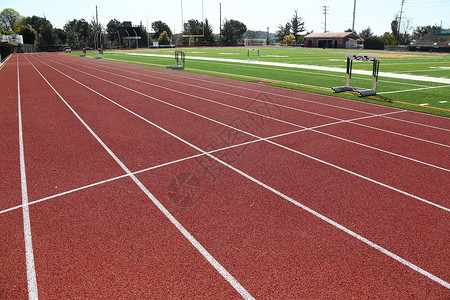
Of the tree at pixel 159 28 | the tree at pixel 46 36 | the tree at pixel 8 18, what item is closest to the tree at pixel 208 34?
the tree at pixel 159 28

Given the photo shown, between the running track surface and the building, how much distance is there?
75756 mm

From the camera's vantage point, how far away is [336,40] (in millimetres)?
80625

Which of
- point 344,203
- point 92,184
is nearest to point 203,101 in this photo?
point 92,184

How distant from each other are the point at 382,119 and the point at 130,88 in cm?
1177

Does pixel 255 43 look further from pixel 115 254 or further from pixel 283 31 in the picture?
pixel 115 254

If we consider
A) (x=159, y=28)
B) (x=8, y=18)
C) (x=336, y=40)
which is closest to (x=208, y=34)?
(x=159, y=28)

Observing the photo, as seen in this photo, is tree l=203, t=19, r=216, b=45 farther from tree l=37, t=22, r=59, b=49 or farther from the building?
tree l=37, t=22, r=59, b=49

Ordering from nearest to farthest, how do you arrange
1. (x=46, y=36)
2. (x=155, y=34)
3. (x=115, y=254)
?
(x=115, y=254) → (x=46, y=36) → (x=155, y=34)

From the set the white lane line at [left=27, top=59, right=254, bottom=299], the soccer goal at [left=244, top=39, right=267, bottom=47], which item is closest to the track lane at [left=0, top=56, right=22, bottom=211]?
the white lane line at [left=27, top=59, right=254, bottom=299]

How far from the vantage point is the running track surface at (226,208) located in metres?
3.47

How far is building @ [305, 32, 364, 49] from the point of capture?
77775 mm

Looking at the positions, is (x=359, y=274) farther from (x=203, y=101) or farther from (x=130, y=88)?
(x=130, y=88)

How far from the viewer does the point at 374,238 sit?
13.6 ft

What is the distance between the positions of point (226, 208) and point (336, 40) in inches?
3355
